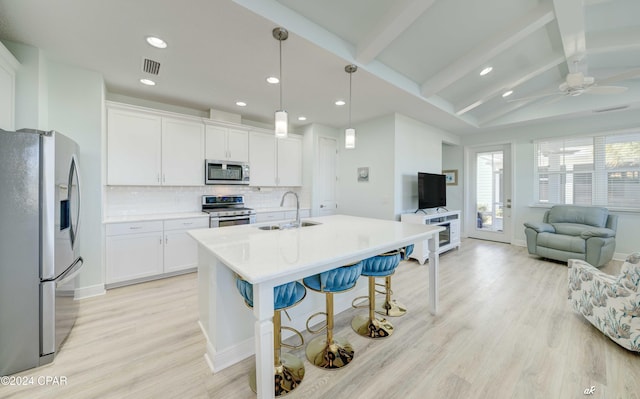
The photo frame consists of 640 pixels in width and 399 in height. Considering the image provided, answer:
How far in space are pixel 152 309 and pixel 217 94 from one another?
2.89m

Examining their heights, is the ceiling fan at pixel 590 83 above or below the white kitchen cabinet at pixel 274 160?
above

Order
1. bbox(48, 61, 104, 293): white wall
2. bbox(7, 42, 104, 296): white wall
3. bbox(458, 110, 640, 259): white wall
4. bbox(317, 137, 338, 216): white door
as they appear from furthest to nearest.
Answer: bbox(317, 137, 338, 216): white door → bbox(458, 110, 640, 259): white wall → bbox(48, 61, 104, 293): white wall → bbox(7, 42, 104, 296): white wall

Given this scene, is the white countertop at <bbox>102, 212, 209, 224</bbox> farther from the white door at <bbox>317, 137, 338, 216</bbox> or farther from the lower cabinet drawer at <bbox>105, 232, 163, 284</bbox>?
the white door at <bbox>317, 137, 338, 216</bbox>

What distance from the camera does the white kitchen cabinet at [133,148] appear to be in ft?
10.7

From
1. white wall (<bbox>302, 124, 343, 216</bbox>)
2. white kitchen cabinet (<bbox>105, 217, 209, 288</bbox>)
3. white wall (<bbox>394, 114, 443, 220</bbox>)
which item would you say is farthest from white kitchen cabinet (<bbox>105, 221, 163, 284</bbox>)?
white wall (<bbox>394, 114, 443, 220</bbox>)

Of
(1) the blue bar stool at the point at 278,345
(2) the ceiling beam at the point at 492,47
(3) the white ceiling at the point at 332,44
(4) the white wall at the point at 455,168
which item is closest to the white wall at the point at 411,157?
(3) the white ceiling at the point at 332,44

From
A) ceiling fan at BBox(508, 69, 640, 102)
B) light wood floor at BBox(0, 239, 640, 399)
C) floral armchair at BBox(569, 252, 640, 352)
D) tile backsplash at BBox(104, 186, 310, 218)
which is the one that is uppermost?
ceiling fan at BBox(508, 69, 640, 102)

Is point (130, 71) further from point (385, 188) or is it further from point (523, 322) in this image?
point (523, 322)

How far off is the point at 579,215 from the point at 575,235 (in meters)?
0.57

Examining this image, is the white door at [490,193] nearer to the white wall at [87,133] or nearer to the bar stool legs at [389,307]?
the bar stool legs at [389,307]

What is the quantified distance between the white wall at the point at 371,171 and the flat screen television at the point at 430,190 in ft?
1.92

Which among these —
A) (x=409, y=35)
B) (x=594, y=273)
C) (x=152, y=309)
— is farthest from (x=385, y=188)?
(x=152, y=309)

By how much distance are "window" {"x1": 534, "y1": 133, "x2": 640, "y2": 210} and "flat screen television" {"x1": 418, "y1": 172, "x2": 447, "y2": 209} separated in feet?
7.05

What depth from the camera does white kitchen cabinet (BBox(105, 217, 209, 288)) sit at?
3.07 m
